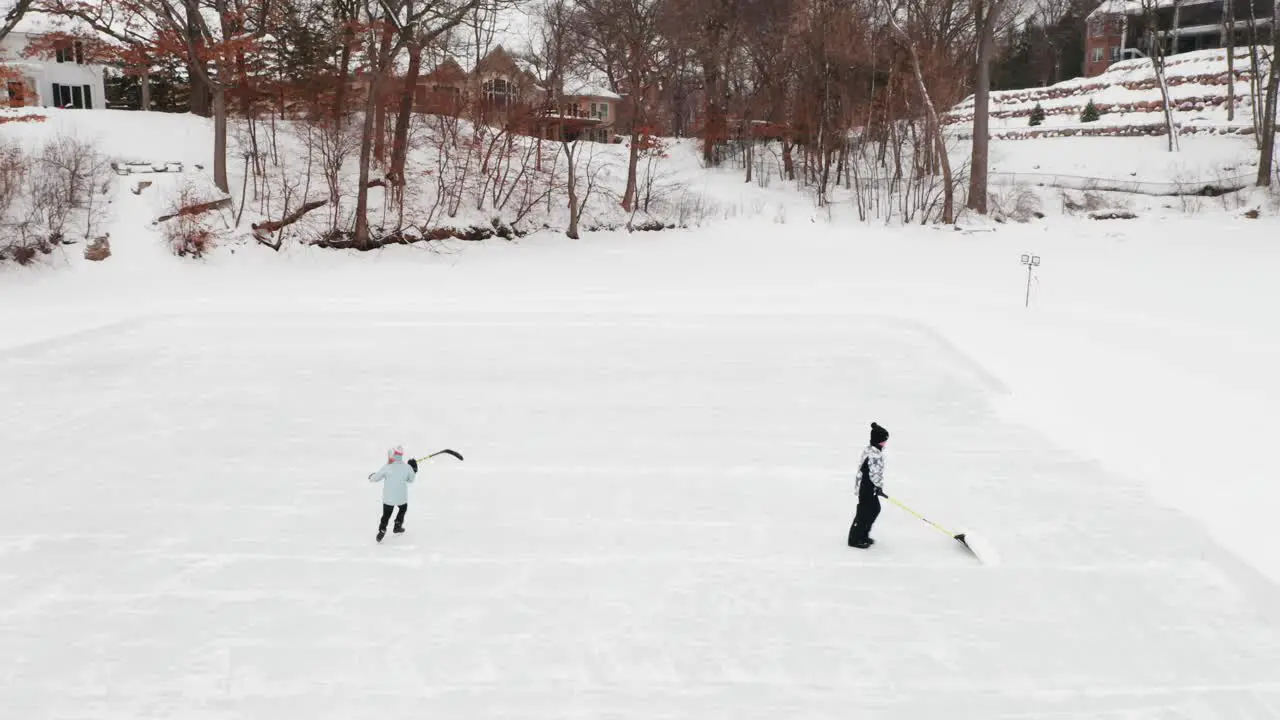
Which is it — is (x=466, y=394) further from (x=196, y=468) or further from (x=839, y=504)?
(x=839, y=504)

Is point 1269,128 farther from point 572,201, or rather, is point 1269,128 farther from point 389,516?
point 389,516

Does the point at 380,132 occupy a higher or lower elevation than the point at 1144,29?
lower

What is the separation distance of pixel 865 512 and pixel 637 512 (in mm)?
2431

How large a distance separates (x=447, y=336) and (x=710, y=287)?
8.70 m

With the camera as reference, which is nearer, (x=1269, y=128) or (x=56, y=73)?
(x=1269, y=128)

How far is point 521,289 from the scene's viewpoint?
24.0m

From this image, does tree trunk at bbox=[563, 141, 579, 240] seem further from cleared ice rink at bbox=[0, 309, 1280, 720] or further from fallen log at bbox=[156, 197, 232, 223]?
cleared ice rink at bbox=[0, 309, 1280, 720]

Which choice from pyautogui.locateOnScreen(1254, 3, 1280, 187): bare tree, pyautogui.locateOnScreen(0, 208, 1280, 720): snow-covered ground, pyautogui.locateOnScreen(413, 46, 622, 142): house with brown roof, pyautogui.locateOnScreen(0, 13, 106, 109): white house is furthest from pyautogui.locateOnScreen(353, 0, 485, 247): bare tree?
pyautogui.locateOnScreen(1254, 3, 1280, 187): bare tree

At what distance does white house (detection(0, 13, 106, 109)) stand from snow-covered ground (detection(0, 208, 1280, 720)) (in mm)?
21695

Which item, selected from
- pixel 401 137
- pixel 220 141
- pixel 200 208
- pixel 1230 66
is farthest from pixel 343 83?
pixel 1230 66

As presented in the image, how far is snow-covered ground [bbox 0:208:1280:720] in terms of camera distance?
6438 millimetres

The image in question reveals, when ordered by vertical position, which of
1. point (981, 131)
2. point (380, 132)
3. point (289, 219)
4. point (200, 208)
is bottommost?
point (289, 219)

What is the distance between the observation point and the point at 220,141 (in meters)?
27.9

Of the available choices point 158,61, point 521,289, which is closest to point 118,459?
point 521,289
